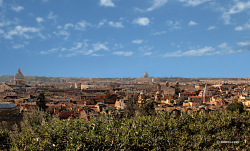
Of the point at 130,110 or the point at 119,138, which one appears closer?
the point at 119,138

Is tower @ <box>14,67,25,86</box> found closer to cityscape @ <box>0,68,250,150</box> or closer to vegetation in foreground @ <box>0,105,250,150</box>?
cityscape @ <box>0,68,250,150</box>

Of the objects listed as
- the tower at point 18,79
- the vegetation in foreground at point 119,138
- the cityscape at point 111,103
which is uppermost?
the tower at point 18,79

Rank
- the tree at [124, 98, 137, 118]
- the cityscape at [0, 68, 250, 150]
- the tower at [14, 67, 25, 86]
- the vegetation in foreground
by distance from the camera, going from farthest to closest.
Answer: the tower at [14, 67, 25, 86] < the tree at [124, 98, 137, 118] < the cityscape at [0, 68, 250, 150] < the vegetation in foreground

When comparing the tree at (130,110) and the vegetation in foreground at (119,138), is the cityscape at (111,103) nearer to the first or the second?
the tree at (130,110)

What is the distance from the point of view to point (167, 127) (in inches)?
516

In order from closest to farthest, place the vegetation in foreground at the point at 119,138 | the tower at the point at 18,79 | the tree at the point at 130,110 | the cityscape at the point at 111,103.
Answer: the vegetation in foreground at the point at 119,138
the cityscape at the point at 111,103
the tree at the point at 130,110
the tower at the point at 18,79

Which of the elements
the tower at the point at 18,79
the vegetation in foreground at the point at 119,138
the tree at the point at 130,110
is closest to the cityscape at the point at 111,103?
the tree at the point at 130,110

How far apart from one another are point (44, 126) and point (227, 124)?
10.8 m

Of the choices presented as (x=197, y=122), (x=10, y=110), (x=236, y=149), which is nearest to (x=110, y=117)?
(x=197, y=122)

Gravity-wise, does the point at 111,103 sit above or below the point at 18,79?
below

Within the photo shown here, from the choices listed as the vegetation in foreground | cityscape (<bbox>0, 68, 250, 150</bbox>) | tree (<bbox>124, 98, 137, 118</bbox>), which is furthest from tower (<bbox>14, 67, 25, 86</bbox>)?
the vegetation in foreground

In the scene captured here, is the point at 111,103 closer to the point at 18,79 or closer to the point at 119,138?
the point at 119,138

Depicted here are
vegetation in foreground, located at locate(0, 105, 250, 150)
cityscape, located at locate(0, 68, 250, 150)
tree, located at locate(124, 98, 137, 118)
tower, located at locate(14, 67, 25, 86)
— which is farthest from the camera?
tower, located at locate(14, 67, 25, 86)

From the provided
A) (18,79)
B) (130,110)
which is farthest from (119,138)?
(18,79)
